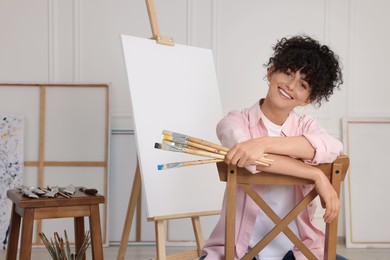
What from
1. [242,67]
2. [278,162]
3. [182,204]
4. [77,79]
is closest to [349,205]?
[242,67]

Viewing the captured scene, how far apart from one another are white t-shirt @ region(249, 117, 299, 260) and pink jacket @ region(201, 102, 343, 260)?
31mm

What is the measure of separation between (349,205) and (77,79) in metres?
2.11

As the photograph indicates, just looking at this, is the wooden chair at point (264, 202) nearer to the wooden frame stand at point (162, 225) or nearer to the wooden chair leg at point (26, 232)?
the wooden frame stand at point (162, 225)

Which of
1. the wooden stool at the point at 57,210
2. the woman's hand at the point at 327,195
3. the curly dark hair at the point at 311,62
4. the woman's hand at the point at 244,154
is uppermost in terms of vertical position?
the curly dark hair at the point at 311,62

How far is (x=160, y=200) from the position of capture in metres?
2.59

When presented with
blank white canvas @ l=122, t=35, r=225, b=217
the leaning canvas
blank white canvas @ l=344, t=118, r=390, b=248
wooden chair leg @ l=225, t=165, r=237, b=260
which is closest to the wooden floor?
blank white canvas @ l=344, t=118, r=390, b=248

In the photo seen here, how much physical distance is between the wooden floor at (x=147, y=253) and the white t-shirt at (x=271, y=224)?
1752mm

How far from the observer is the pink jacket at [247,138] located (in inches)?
68.9

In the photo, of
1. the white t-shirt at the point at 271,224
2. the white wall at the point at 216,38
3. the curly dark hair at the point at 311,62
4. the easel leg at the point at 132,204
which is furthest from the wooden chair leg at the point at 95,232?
the white wall at the point at 216,38

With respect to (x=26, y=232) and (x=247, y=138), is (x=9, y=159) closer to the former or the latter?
(x=26, y=232)

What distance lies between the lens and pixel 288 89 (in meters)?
1.85

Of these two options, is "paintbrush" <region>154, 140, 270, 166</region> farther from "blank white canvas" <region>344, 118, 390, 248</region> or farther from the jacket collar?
"blank white canvas" <region>344, 118, 390, 248</region>

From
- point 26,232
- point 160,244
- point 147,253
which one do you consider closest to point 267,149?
point 160,244

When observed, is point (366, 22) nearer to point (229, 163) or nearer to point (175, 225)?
point (175, 225)
